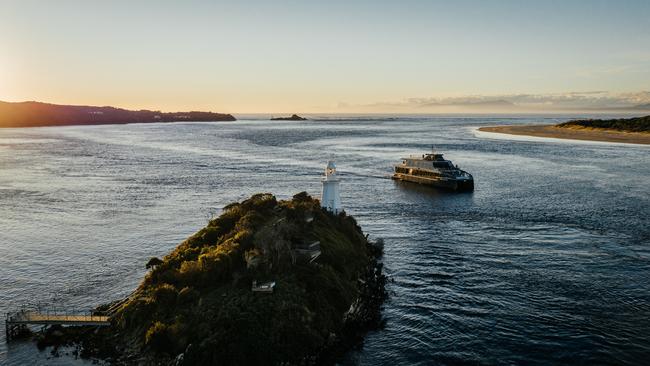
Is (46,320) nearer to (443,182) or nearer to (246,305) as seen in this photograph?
(246,305)

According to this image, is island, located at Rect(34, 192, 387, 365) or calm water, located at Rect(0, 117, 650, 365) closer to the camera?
island, located at Rect(34, 192, 387, 365)

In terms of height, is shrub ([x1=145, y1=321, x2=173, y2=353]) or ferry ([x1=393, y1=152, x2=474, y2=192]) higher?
ferry ([x1=393, y1=152, x2=474, y2=192])

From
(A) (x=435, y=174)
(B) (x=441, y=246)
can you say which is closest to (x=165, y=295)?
(B) (x=441, y=246)

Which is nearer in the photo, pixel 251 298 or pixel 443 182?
pixel 251 298

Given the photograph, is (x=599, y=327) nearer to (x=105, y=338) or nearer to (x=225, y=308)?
(x=225, y=308)

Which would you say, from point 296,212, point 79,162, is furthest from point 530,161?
point 79,162

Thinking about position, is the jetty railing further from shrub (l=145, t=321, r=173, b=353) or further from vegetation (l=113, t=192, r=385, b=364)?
shrub (l=145, t=321, r=173, b=353)

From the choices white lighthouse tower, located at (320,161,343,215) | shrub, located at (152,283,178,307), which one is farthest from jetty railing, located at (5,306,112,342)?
white lighthouse tower, located at (320,161,343,215)
